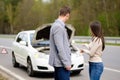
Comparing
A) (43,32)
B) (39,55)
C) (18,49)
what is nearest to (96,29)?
(43,32)

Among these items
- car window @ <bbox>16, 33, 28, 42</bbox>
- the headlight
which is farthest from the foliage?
the headlight

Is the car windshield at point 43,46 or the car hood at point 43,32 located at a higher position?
the car hood at point 43,32

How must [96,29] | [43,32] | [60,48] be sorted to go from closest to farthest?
[60,48], [96,29], [43,32]

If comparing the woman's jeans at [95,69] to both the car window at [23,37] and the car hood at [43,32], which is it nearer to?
the car hood at [43,32]

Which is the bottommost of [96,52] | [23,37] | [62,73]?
[23,37]

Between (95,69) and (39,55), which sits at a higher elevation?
(95,69)

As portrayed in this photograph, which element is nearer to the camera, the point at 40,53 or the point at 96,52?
the point at 96,52

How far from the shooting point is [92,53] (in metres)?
6.83

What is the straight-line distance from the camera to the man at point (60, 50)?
5.87 metres

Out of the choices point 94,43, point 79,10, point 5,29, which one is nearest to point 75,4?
point 79,10

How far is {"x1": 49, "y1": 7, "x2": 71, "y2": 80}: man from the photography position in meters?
5.87

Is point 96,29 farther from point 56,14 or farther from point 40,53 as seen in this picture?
point 56,14

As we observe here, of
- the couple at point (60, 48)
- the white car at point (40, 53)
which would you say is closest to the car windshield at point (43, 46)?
the white car at point (40, 53)

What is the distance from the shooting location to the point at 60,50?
5.86 metres
